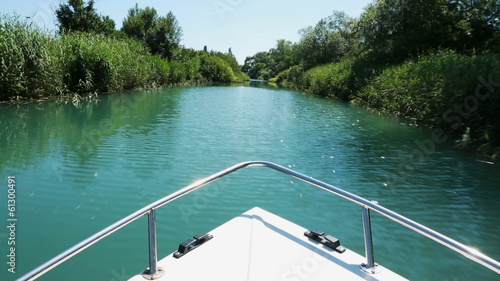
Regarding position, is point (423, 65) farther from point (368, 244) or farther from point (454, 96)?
point (368, 244)

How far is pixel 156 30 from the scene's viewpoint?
32.2 m

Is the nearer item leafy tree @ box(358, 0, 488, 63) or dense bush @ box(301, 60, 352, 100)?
leafy tree @ box(358, 0, 488, 63)

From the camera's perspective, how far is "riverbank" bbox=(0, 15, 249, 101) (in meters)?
11.6

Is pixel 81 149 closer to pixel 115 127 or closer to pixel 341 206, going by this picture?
pixel 115 127

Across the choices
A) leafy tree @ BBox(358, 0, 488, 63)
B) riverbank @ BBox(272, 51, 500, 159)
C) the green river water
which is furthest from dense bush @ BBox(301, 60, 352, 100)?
the green river water

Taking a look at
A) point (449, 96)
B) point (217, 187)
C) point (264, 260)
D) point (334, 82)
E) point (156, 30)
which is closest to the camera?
point (264, 260)

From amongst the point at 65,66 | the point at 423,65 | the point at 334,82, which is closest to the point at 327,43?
the point at 334,82

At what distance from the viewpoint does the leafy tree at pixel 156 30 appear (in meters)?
32.2

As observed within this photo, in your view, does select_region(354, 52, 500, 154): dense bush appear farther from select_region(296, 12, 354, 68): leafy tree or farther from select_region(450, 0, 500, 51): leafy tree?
select_region(296, 12, 354, 68): leafy tree

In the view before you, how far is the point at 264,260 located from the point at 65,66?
605 inches

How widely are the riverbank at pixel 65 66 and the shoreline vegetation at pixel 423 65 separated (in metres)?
12.2

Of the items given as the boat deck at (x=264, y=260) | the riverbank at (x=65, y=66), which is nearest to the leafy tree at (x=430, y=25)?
the riverbank at (x=65, y=66)

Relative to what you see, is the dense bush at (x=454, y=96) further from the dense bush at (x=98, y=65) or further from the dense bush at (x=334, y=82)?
the dense bush at (x=98, y=65)

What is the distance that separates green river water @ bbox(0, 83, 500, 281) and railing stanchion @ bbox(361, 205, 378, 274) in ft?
4.49
